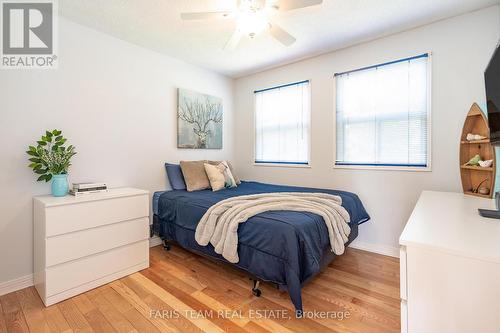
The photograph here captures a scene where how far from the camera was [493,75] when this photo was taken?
131cm

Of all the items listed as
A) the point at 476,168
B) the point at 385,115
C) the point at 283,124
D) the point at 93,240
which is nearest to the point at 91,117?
the point at 93,240

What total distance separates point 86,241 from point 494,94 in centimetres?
297

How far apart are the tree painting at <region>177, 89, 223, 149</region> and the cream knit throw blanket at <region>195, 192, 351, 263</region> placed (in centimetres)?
152

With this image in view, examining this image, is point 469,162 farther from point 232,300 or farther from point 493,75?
point 232,300

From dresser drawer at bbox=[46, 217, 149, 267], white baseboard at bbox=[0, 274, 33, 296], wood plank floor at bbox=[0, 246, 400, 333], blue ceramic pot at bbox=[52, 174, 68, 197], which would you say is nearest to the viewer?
wood plank floor at bbox=[0, 246, 400, 333]

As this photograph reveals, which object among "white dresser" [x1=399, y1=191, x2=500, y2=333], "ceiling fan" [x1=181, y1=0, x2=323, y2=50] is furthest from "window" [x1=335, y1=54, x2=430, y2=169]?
"white dresser" [x1=399, y1=191, x2=500, y2=333]

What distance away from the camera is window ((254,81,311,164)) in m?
3.27

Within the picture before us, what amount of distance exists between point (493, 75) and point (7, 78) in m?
3.40

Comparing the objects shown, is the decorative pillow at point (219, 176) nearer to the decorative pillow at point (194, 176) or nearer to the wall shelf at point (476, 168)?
the decorative pillow at point (194, 176)

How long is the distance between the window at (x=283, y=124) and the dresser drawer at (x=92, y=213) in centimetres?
198

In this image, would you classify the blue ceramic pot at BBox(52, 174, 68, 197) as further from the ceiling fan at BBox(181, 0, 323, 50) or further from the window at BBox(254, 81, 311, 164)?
the window at BBox(254, 81, 311, 164)

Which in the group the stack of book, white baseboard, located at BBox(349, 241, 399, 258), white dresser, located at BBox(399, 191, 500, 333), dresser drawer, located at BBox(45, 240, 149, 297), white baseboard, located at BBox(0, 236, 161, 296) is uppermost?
the stack of book

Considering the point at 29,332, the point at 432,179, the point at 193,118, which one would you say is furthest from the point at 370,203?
the point at 29,332

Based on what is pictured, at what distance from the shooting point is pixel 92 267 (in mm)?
1955
